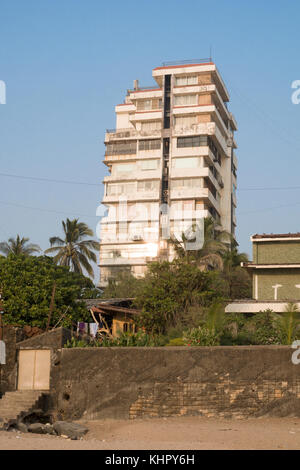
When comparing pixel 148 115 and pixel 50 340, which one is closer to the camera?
pixel 50 340

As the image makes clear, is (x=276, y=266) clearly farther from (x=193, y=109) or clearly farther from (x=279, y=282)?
(x=193, y=109)

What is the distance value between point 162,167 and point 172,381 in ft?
187

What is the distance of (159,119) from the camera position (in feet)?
241

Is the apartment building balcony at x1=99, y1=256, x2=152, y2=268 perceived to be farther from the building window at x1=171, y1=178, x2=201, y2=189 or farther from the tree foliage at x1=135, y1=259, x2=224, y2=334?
the tree foliage at x1=135, y1=259, x2=224, y2=334

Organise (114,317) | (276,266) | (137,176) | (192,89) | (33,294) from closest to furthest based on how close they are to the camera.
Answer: (33,294) < (114,317) < (276,266) < (192,89) < (137,176)

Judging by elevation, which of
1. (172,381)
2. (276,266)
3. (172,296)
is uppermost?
(276,266)

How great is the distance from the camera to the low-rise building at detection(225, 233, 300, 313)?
33.5 meters

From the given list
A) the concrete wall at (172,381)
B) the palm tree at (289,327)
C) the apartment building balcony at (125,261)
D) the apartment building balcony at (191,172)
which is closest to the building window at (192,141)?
the apartment building balcony at (191,172)

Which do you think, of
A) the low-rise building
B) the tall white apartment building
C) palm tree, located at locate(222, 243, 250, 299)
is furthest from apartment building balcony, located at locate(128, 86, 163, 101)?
the low-rise building

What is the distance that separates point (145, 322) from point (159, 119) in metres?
49.1

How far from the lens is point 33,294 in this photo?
27.7 m

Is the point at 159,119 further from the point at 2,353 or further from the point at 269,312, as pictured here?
the point at 2,353

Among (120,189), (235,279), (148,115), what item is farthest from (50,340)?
(148,115)
